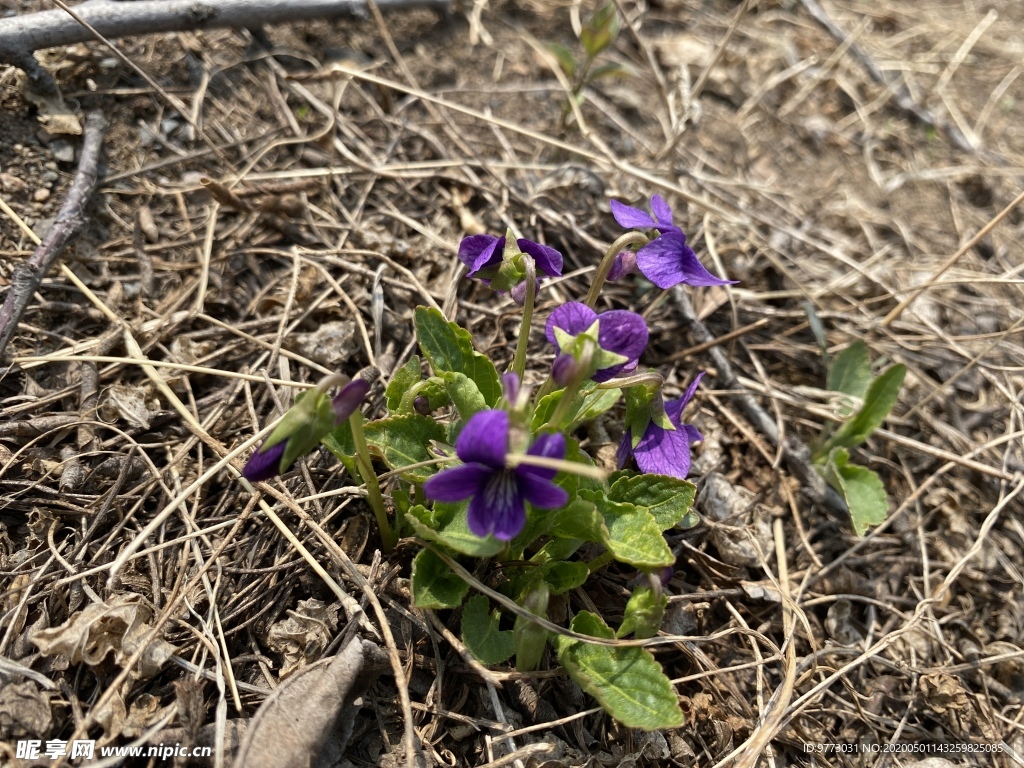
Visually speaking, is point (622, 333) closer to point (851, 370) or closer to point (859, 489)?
point (859, 489)

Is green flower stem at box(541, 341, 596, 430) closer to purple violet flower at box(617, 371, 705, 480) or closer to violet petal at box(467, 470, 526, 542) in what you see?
violet petal at box(467, 470, 526, 542)

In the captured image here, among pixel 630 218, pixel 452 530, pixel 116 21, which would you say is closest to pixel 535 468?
pixel 452 530

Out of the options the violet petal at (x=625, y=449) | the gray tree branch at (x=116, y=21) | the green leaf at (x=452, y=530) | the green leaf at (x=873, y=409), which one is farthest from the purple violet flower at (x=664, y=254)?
the gray tree branch at (x=116, y=21)

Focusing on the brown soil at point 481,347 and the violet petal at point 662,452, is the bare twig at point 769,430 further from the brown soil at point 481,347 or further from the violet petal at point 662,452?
the violet petal at point 662,452

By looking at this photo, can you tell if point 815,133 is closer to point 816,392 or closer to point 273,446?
point 816,392

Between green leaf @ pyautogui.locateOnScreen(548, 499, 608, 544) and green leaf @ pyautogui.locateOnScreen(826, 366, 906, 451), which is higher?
green leaf @ pyautogui.locateOnScreen(548, 499, 608, 544)

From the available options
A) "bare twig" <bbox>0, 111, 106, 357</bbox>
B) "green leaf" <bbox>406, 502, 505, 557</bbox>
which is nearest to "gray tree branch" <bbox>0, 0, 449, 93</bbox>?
"bare twig" <bbox>0, 111, 106, 357</bbox>
